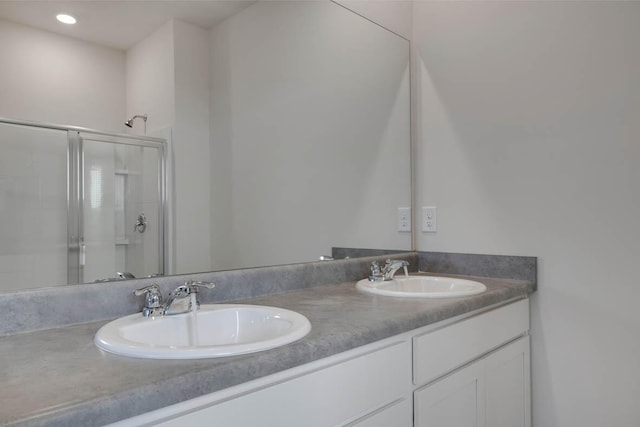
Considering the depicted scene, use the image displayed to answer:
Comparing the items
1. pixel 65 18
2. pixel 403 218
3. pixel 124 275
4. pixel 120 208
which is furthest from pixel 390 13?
pixel 124 275

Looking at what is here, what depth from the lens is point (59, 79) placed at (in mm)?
1033

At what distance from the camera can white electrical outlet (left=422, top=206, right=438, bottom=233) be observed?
1.93 metres

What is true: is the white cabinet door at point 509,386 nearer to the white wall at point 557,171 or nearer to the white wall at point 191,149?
the white wall at point 557,171

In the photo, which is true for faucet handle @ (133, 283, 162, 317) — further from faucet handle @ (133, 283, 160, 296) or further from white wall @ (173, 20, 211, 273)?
white wall @ (173, 20, 211, 273)

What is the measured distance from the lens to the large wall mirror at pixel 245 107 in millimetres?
1043

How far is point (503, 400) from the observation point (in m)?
1.49

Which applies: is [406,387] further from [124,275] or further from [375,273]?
[124,275]

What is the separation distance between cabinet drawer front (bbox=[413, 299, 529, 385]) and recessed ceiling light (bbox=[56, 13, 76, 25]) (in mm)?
1171

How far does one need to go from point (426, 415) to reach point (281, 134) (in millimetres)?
1026

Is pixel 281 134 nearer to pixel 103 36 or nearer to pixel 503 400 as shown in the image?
pixel 103 36

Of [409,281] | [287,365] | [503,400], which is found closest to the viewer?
[287,365]

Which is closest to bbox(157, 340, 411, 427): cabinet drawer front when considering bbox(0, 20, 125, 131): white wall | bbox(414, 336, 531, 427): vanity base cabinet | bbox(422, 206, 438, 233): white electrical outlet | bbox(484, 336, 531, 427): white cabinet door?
bbox(414, 336, 531, 427): vanity base cabinet

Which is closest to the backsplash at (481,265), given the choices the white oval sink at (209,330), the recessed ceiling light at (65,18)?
the white oval sink at (209,330)

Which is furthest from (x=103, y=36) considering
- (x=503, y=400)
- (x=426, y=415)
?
(x=503, y=400)
